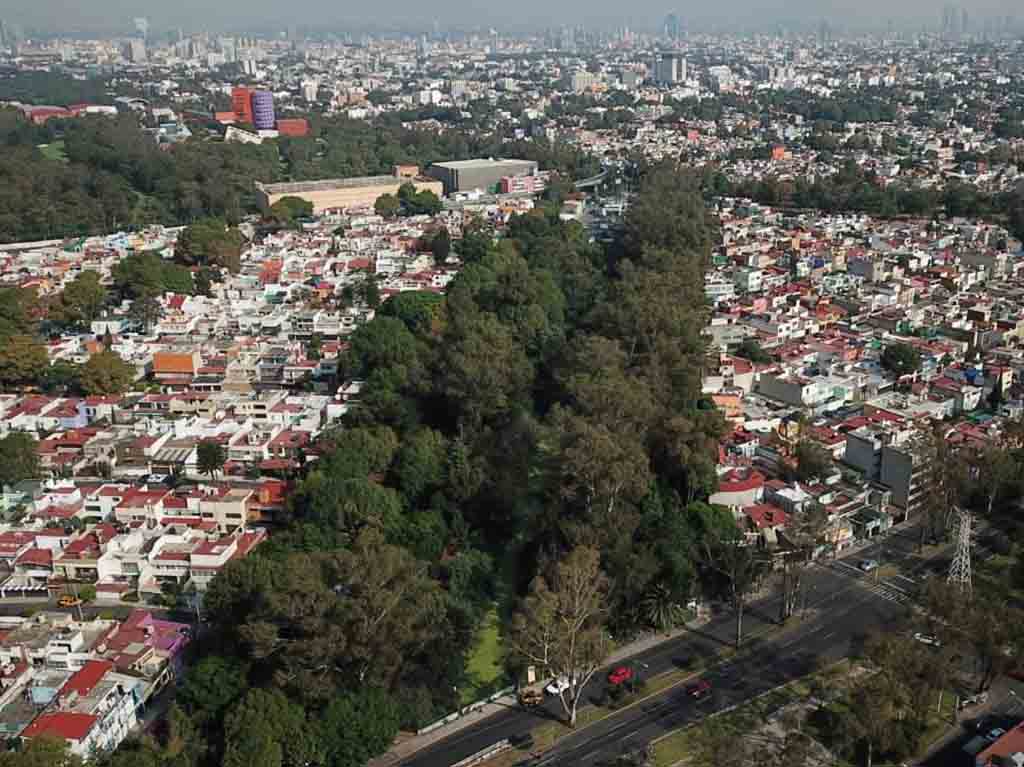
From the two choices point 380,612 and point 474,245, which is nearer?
point 380,612

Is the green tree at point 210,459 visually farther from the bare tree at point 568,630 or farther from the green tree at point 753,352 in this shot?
the green tree at point 753,352

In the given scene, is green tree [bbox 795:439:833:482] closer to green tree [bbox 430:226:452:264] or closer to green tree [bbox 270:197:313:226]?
green tree [bbox 430:226:452:264]

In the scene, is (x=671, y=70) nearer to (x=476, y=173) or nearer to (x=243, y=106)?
(x=243, y=106)

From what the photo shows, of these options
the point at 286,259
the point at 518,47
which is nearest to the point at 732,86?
the point at 286,259

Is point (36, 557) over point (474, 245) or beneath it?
beneath

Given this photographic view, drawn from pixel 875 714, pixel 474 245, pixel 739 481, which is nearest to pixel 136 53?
pixel 474 245

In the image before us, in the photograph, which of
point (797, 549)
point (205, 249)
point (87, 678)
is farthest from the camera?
point (205, 249)

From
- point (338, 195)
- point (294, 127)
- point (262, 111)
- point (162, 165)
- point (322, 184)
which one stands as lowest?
point (338, 195)
